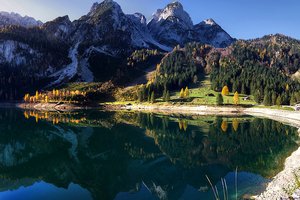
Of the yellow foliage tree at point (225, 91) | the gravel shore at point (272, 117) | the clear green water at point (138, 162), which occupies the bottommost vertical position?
the clear green water at point (138, 162)

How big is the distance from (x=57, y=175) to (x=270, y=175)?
103ft

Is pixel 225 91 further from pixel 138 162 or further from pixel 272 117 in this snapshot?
pixel 138 162

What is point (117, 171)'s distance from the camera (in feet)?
145

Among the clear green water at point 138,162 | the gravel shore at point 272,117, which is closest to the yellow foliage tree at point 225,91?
the gravel shore at point 272,117

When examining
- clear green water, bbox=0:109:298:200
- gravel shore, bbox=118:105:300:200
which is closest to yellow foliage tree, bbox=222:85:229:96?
gravel shore, bbox=118:105:300:200

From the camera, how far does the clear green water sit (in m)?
Result: 35.0

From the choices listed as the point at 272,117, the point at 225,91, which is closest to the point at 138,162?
the point at 272,117

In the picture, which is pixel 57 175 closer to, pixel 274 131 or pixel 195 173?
pixel 195 173

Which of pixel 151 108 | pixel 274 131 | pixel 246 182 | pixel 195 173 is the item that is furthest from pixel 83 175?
pixel 151 108

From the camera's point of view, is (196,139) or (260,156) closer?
(260,156)

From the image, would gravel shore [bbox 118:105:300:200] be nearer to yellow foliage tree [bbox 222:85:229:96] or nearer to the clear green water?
the clear green water

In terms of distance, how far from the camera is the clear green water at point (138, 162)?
3497cm

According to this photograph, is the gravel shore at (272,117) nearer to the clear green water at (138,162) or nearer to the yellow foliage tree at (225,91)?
the clear green water at (138,162)

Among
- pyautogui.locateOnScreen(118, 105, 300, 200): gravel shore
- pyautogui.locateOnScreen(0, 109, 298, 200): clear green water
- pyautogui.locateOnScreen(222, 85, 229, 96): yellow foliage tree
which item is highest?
pyautogui.locateOnScreen(222, 85, 229, 96): yellow foliage tree
